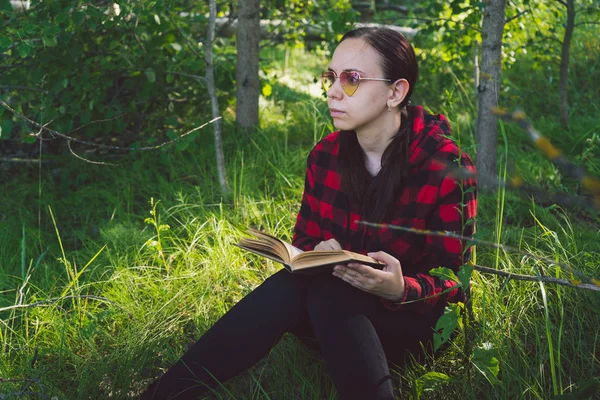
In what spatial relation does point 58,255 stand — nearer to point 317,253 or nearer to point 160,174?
point 160,174

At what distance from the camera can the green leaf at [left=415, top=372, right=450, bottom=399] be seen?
196 cm

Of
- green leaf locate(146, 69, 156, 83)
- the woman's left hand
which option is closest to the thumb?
the woman's left hand

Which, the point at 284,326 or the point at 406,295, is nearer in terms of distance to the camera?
the point at 406,295

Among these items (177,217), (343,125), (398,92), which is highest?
(398,92)

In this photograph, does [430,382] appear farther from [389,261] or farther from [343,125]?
[343,125]

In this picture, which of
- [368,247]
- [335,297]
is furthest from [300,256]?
[368,247]

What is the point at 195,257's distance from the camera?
312 centimetres

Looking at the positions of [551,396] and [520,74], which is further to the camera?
[520,74]

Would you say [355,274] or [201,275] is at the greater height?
[355,274]

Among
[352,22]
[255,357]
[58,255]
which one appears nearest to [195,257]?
[58,255]

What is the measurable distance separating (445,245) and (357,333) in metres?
0.43

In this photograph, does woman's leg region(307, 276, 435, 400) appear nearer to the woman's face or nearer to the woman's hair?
the woman's hair

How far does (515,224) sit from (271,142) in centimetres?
161

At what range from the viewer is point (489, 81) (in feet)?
11.0
